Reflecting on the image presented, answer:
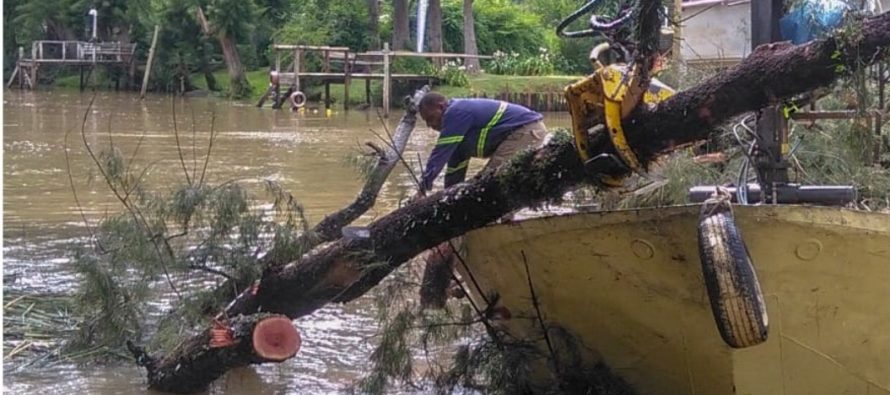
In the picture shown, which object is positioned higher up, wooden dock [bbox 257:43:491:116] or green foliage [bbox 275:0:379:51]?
green foliage [bbox 275:0:379:51]

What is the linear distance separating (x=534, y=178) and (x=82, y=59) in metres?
43.5

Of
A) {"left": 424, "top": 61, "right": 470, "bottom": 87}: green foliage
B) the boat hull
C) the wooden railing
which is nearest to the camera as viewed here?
the boat hull

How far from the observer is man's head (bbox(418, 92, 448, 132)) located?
690cm

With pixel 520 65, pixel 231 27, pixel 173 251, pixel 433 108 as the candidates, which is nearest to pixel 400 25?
pixel 520 65

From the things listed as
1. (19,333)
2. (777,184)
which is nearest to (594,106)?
(777,184)

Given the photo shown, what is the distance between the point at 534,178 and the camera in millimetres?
4973

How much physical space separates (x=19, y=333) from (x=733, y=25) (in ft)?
20.3

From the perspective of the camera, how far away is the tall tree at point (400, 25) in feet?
129

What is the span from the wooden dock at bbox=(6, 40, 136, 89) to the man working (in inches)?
Result: 1582

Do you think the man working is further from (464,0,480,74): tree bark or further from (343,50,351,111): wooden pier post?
(464,0,480,74): tree bark

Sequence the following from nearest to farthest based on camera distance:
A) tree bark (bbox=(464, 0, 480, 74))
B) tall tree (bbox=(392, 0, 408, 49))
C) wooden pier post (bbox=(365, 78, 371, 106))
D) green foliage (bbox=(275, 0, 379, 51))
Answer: wooden pier post (bbox=(365, 78, 371, 106)), tree bark (bbox=(464, 0, 480, 74)), tall tree (bbox=(392, 0, 408, 49)), green foliage (bbox=(275, 0, 379, 51))

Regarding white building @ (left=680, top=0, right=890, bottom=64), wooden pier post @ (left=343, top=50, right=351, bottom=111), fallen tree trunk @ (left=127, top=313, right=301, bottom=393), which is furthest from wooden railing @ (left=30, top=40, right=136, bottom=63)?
fallen tree trunk @ (left=127, top=313, right=301, bottom=393)

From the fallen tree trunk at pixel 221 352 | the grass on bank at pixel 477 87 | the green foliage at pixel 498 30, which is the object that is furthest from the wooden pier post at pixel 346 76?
the fallen tree trunk at pixel 221 352

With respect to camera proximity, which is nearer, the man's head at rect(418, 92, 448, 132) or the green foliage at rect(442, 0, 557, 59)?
the man's head at rect(418, 92, 448, 132)
